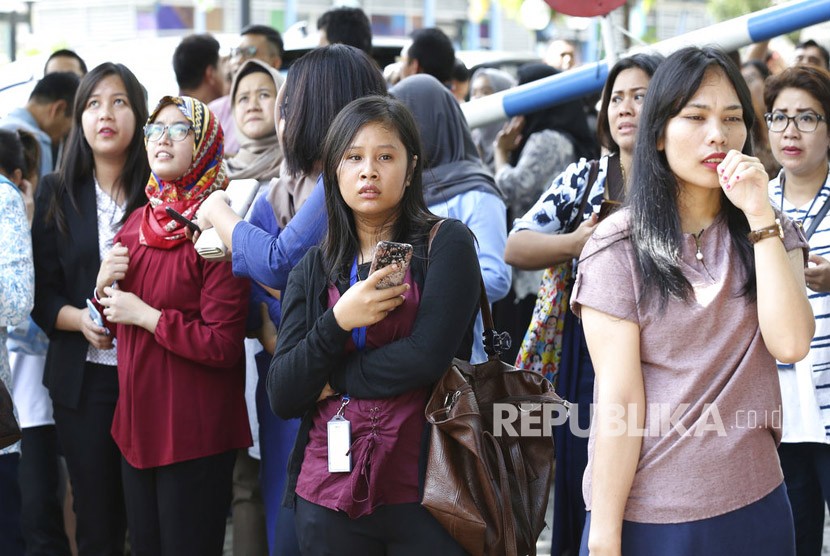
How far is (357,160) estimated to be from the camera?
3070 mm

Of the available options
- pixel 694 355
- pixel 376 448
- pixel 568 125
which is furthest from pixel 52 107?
pixel 694 355

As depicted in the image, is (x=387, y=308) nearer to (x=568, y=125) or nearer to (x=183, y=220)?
(x=183, y=220)

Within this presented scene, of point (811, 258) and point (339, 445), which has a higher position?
point (811, 258)

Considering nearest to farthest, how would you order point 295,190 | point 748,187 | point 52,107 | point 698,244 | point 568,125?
point 748,187
point 698,244
point 295,190
point 568,125
point 52,107

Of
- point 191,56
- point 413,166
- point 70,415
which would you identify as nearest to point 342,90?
point 413,166

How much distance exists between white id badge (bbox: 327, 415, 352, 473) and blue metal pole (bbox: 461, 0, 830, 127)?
2.26m

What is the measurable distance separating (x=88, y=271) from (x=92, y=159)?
1.52 feet

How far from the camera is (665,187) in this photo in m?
2.59

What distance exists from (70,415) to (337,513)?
164 centimetres

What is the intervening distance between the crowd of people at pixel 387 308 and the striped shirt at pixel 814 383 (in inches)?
0.4

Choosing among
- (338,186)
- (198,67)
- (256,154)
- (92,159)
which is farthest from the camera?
(198,67)

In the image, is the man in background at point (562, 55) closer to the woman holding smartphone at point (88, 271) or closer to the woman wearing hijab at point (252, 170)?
the woman wearing hijab at point (252, 170)

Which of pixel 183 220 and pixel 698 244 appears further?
pixel 183 220

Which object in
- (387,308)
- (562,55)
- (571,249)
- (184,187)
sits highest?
(562,55)
